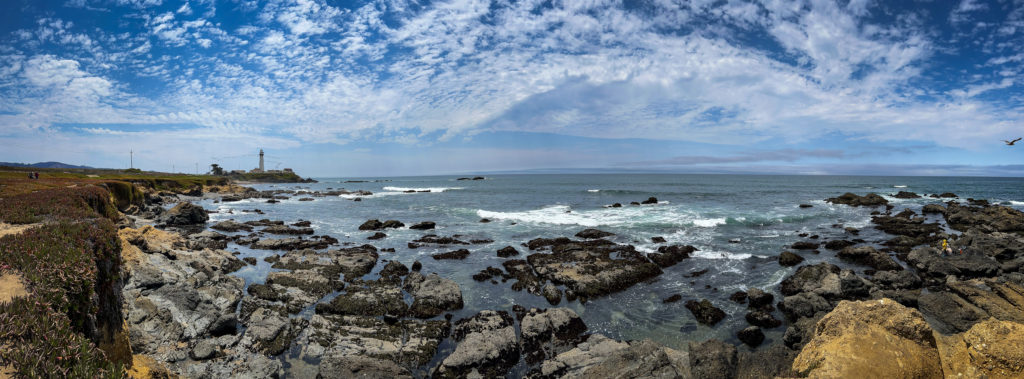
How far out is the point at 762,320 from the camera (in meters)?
13.5

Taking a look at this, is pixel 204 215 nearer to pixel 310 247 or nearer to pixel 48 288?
pixel 310 247

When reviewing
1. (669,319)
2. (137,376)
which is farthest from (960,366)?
(137,376)

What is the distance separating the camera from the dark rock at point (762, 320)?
13.4m

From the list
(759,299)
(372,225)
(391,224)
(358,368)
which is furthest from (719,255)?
(372,225)

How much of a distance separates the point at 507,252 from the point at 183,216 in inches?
1182

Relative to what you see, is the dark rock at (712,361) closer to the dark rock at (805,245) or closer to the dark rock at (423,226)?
the dark rock at (805,245)

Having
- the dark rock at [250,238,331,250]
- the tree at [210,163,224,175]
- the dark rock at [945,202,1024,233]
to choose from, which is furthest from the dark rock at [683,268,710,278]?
the tree at [210,163,224,175]

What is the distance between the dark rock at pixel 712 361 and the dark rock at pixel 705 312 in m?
4.38

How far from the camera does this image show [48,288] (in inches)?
219

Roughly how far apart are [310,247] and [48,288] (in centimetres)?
2074

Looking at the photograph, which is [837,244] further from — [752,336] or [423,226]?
[423,226]

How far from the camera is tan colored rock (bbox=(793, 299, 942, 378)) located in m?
5.85

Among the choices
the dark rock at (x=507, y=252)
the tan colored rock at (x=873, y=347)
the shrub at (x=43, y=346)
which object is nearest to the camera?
the shrub at (x=43, y=346)

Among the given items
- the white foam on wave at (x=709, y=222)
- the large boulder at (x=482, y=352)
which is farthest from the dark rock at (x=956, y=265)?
the large boulder at (x=482, y=352)
